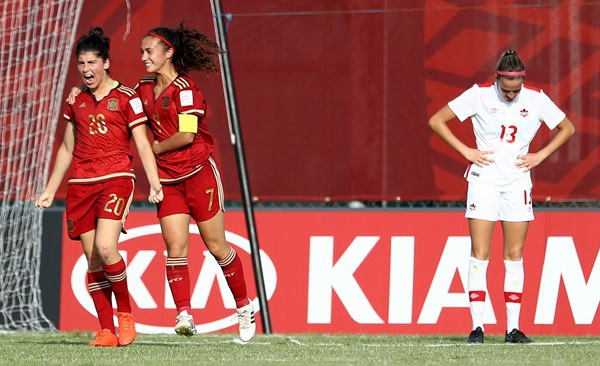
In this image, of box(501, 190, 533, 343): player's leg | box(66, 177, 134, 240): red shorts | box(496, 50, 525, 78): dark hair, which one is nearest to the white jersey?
box(501, 190, 533, 343): player's leg

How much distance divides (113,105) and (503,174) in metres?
2.71

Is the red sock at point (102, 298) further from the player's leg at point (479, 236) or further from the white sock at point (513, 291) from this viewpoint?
the white sock at point (513, 291)

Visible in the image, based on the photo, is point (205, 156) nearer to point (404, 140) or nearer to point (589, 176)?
point (404, 140)

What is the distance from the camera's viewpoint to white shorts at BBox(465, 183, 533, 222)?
9.28 meters

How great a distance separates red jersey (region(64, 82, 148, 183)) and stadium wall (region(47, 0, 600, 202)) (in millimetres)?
2780

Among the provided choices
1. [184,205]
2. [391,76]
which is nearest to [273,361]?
[184,205]

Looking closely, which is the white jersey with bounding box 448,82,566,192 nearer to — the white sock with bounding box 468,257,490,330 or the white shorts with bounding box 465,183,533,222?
the white shorts with bounding box 465,183,533,222

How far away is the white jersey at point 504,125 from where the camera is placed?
931cm

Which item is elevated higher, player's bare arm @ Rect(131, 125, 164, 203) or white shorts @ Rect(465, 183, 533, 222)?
player's bare arm @ Rect(131, 125, 164, 203)

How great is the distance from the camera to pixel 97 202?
8727mm

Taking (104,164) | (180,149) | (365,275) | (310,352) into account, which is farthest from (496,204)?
(104,164)

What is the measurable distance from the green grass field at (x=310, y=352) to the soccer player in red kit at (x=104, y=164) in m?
0.54

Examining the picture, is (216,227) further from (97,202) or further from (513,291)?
(513,291)

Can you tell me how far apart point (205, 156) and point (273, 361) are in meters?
1.82
